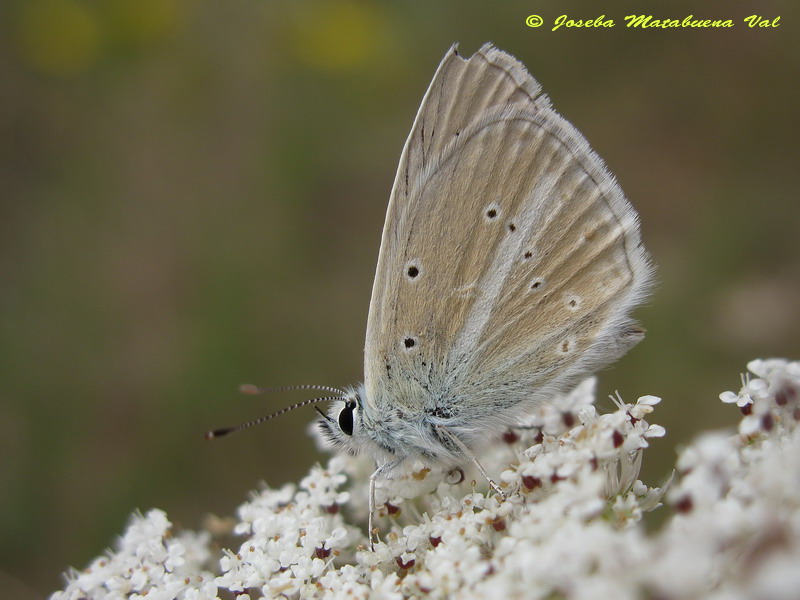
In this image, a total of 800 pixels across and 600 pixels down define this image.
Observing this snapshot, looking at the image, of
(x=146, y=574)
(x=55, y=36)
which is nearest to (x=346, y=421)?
(x=146, y=574)

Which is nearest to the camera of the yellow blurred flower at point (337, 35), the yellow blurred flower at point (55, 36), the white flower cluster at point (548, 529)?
the white flower cluster at point (548, 529)

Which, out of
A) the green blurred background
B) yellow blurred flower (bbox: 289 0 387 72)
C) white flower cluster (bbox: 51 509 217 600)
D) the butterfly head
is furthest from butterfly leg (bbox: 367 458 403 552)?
yellow blurred flower (bbox: 289 0 387 72)

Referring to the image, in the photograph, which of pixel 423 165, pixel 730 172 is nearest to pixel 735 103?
pixel 730 172

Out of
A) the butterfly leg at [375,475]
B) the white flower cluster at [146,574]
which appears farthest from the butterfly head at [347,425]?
the white flower cluster at [146,574]

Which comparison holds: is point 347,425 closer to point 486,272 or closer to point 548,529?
point 486,272

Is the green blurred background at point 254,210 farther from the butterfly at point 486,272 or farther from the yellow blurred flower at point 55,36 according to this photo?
the butterfly at point 486,272
